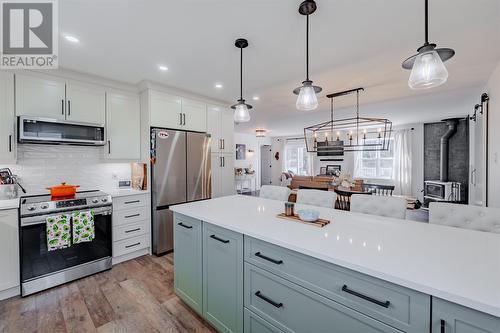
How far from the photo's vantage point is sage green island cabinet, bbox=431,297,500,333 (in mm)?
723

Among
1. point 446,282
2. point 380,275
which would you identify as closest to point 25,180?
point 380,275

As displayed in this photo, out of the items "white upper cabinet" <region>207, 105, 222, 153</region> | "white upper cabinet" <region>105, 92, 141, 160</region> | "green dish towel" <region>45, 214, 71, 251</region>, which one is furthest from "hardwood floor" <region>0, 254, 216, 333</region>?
"white upper cabinet" <region>207, 105, 222, 153</region>

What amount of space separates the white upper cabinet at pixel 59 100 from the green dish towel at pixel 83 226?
1212mm

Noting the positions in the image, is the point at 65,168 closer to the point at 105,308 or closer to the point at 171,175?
the point at 171,175

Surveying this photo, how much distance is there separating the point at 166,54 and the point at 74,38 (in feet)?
2.63

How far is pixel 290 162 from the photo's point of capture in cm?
991

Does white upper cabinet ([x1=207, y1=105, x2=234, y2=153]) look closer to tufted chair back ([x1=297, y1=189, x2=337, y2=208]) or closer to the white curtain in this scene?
tufted chair back ([x1=297, y1=189, x2=337, y2=208])

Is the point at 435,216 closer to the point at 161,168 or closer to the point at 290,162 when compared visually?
the point at 161,168

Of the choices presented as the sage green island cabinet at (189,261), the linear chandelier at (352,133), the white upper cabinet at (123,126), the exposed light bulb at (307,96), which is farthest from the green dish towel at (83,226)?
the linear chandelier at (352,133)

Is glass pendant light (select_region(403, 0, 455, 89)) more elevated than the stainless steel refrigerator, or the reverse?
glass pendant light (select_region(403, 0, 455, 89))

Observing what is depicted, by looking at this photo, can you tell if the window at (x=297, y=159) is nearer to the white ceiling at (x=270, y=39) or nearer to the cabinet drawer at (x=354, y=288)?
the white ceiling at (x=270, y=39)

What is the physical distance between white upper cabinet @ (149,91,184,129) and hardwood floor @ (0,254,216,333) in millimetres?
2077

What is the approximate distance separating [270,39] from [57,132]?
267 cm

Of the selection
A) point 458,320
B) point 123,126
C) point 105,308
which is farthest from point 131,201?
point 458,320
